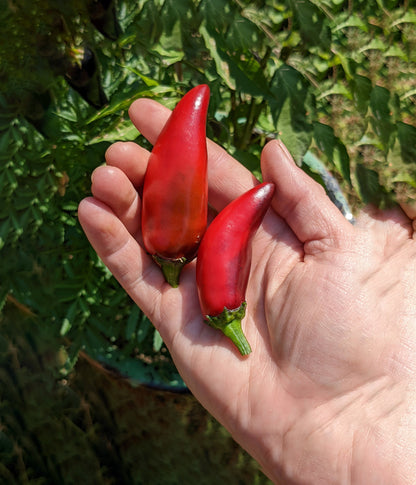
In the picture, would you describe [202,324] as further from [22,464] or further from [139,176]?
[22,464]

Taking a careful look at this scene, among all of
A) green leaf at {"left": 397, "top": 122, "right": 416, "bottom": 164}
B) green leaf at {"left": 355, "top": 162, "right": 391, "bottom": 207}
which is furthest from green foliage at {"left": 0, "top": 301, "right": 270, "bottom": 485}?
green leaf at {"left": 397, "top": 122, "right": 416, "bottom": 164}

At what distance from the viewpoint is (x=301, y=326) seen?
1.26 metres

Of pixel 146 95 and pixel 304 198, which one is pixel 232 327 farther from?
pixel 146 95

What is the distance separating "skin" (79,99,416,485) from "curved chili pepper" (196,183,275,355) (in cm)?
7

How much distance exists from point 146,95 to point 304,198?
0.45 meters

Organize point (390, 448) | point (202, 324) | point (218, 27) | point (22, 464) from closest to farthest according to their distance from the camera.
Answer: point (218, 27) < point (390, 448) < point (202, 324) < point (22, 464)

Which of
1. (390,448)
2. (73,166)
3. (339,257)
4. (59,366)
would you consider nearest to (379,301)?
(339,257)

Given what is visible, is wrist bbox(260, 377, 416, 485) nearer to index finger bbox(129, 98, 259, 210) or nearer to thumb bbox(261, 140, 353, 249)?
thumb bbox(261, 140, 353, 249)

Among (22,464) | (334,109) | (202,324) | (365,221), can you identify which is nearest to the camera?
(365,221)

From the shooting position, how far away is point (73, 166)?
142 cm

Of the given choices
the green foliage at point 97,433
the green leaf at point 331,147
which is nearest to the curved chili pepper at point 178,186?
the green leaf at point 331,147

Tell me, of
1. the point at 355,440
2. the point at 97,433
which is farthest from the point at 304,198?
the point at 97,433

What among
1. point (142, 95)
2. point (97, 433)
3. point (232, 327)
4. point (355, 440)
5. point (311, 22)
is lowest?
point (97, 433)

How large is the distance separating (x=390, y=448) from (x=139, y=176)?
856mm
